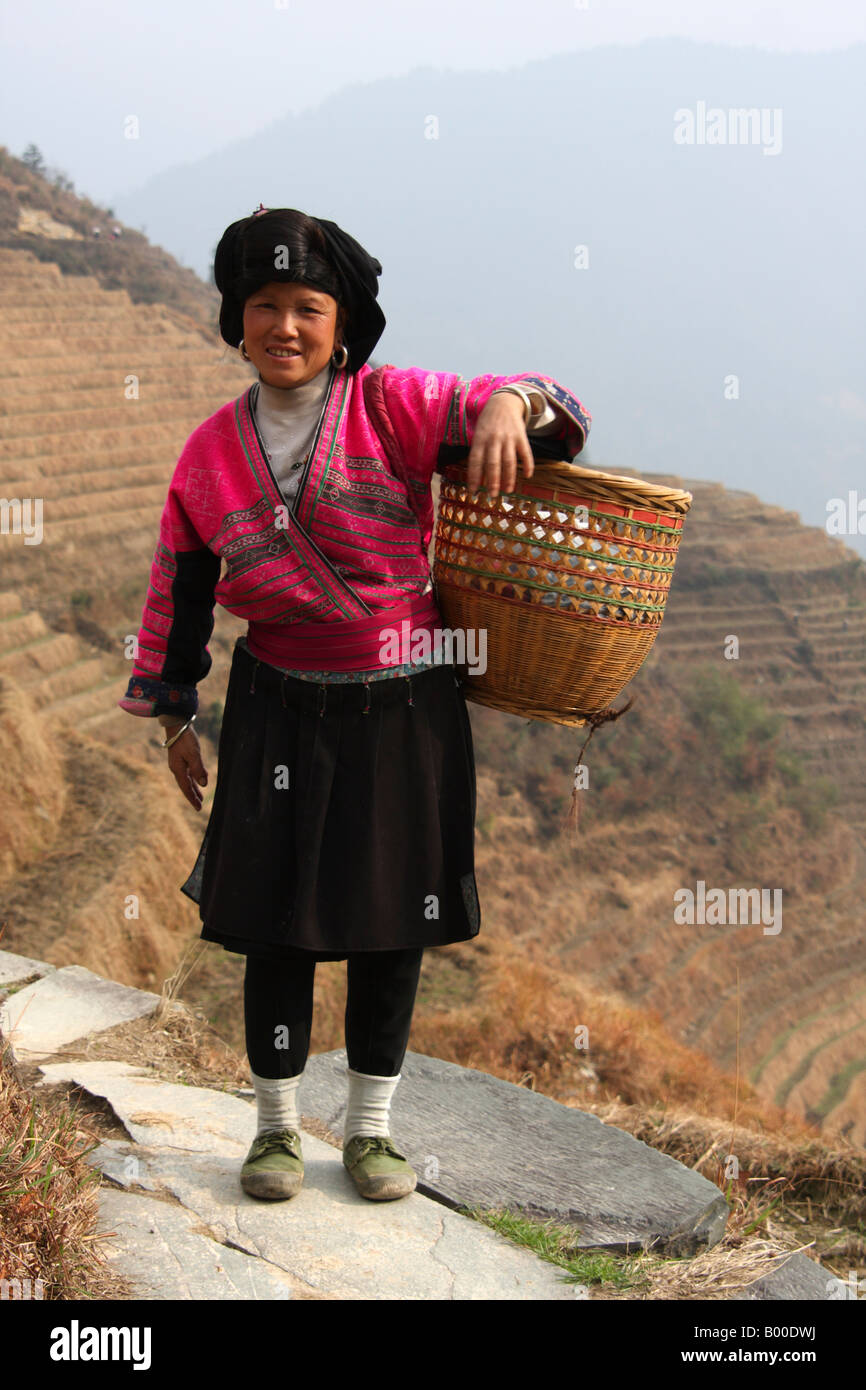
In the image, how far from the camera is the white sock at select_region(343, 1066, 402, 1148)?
2037 mm

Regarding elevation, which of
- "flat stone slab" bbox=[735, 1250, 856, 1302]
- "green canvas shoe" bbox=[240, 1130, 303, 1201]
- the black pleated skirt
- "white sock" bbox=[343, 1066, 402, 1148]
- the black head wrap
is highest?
the black head wrap

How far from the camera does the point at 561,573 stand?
1.73m

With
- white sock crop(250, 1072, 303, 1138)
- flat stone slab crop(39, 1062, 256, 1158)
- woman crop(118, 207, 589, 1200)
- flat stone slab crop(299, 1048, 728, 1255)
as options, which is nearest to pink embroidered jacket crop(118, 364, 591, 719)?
woman crop(118, 207, 589, 1200)

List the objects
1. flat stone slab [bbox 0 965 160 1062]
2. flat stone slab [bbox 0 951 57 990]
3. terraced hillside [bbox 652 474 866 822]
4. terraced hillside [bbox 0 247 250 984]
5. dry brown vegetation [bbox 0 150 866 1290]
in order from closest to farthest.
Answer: flat stone slab [bbox 0 965 160 1062] → flat stone slab [bbox 0 951 57 990] → dry brown vegetation [bbox 0 150 866 1290] → terraced hillside [bbox 0 247 250 984] → terraced hillside [bbox 652 474 866 822]

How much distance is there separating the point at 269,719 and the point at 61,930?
615cm

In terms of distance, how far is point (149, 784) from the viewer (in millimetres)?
9727

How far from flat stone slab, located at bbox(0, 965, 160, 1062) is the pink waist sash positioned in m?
1.33

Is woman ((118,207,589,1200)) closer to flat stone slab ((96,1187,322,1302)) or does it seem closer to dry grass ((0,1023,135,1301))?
flat stone slab ((96,1187,322,1302))

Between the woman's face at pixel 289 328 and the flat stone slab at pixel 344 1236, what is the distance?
1.30m

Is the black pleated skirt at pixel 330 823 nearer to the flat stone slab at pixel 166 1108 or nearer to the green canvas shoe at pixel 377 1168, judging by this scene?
the green canvas shoe at pixel 377 1168

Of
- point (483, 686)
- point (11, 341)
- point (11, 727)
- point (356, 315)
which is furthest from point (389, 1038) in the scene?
point (11, 341)

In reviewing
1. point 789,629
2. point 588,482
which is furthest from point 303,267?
point 789,629

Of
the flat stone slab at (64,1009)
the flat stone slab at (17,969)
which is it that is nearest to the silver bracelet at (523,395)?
the flat stone slab at (64,1009)

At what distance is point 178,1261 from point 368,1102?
427mm
